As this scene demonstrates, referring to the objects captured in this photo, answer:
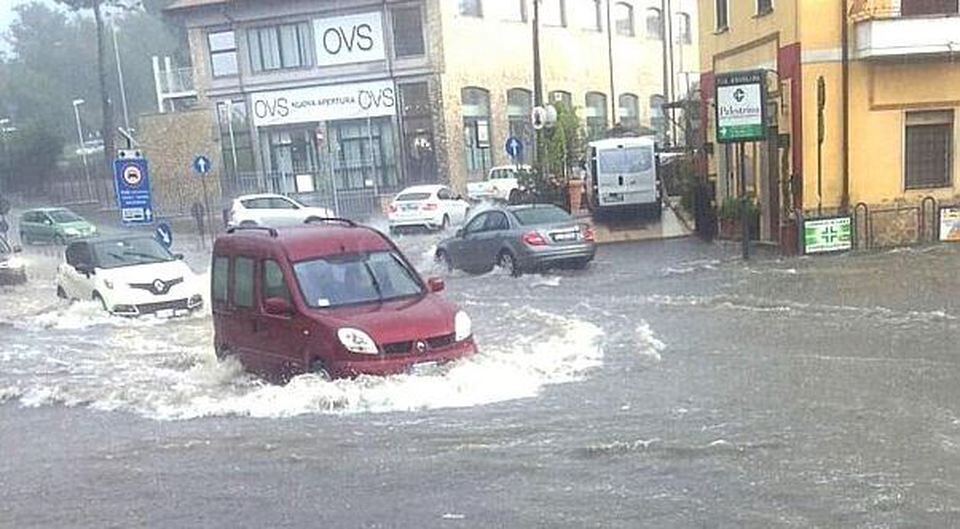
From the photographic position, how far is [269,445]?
9008 mm

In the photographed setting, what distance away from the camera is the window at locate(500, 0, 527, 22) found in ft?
157

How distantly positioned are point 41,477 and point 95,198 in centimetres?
5482

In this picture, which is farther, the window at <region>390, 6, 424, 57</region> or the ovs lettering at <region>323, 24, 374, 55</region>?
the ovs lettering at <region>323, 24, 374, 55</region>

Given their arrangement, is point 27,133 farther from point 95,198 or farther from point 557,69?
point 557,69

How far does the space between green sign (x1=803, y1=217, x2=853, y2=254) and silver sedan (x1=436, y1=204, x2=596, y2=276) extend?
4257 mm

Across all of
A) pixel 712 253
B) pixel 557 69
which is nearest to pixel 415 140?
pixel 557 69

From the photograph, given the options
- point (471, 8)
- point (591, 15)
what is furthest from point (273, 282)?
point (591, 15)

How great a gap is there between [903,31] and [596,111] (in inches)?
1396

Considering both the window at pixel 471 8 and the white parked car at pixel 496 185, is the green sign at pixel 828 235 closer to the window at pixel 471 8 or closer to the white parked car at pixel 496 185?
the white parked car at pixel 496 185

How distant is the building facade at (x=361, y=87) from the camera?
144 feet

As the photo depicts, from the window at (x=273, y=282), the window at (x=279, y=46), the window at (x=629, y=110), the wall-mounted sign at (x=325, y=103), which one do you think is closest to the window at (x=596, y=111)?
the window at (x=629, y=110)

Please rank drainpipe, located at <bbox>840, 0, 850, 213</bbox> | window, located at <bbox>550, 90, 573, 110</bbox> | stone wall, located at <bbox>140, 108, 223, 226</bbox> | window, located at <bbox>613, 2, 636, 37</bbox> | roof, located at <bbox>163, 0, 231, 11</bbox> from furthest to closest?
window, located at <bbox>613, 2, 636, 37</bbox> < window, located at <bbox>550, 90, 573, 110</bbox> < stone wall, located at <bbox>140, 108, 223, 226</bbox> < roof, located at <bbox>163, 0, 231, 11</bbox> < drainpipe, located at <bbox>840, 0, 850, 213</bbox>

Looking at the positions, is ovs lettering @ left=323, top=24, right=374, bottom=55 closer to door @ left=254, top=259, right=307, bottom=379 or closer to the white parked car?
the white parked car

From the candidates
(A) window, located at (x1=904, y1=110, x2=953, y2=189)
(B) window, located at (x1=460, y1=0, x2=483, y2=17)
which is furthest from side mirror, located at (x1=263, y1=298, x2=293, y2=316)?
(B) window, located at (x1=460, y1=0, x2=483, y2=17)
